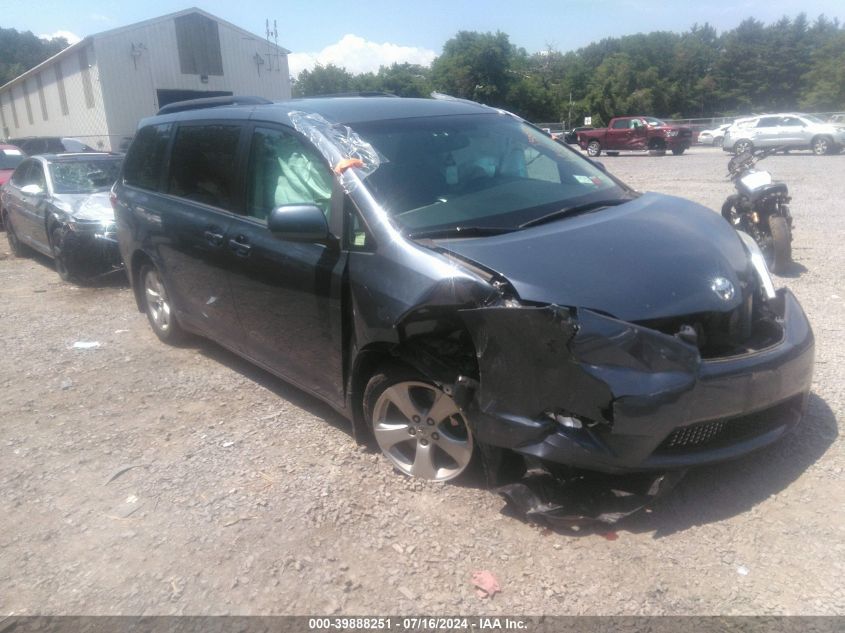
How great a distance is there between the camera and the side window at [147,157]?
5.34 m

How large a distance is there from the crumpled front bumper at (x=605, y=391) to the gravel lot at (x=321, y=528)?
1.32ft

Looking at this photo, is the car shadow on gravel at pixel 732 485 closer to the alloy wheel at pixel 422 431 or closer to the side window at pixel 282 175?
the alloy wheel at pixel 422 431

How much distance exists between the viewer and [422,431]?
334 centimetres

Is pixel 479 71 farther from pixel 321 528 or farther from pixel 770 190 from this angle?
pixel 321 528

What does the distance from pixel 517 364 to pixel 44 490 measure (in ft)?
8.74

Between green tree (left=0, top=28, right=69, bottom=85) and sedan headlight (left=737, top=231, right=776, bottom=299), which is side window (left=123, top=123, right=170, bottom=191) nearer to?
sedan headlight (left=737, top=231, right=776, bottom=299)

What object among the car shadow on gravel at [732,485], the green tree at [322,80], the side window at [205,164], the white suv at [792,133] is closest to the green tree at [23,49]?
the green tree at [322,80]

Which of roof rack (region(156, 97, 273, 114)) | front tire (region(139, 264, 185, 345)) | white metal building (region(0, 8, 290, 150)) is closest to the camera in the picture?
roof rack (region(156, 97, 273, 114))

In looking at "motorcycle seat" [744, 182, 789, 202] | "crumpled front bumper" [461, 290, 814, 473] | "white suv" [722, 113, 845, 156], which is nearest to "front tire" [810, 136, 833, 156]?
"white suv" [722, 113, 845, 156]

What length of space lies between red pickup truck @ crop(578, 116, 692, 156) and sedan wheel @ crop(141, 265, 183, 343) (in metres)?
27.7

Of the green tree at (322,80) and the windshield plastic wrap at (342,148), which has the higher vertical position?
the green tree at (322,80)

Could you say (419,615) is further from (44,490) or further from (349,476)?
(44,490)

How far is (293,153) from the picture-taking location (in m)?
3.95

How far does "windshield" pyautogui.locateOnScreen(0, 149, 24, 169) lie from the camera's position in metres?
14.6
